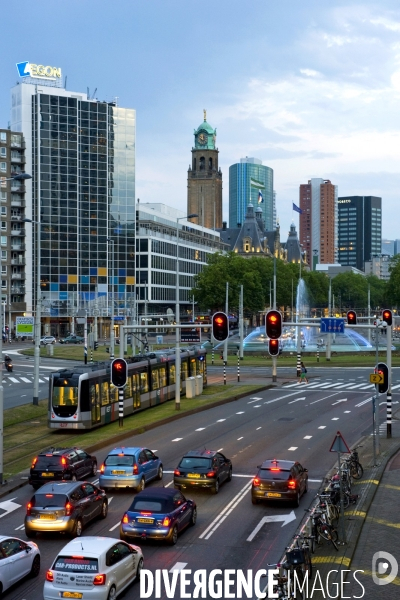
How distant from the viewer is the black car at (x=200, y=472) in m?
26.5

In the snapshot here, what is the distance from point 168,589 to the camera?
690 inches

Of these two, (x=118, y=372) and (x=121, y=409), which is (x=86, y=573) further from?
(x=121, y=409)

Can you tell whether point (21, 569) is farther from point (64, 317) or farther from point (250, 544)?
point (64, 317)

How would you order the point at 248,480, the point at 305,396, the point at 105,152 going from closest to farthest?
the point at 248,480 → the point at 305,396 → the point at 105,152

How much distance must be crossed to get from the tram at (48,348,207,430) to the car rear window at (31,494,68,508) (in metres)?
17.5

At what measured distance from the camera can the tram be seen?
39219 millimetres

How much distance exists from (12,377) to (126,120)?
68.7 metres

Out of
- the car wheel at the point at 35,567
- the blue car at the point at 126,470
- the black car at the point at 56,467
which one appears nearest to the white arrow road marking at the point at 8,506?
the black car at the point at 56,467

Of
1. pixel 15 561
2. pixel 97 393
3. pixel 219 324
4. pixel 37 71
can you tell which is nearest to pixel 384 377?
pixel 219 324

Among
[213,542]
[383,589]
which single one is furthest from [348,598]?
[213,542]

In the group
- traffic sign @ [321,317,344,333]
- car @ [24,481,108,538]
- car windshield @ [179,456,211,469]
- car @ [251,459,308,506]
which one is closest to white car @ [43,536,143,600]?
car @ [24,481,108,538]

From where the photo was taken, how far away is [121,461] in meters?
27.0

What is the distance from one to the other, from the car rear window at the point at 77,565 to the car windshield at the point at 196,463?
35.1 ft

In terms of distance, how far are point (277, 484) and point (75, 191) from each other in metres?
105
